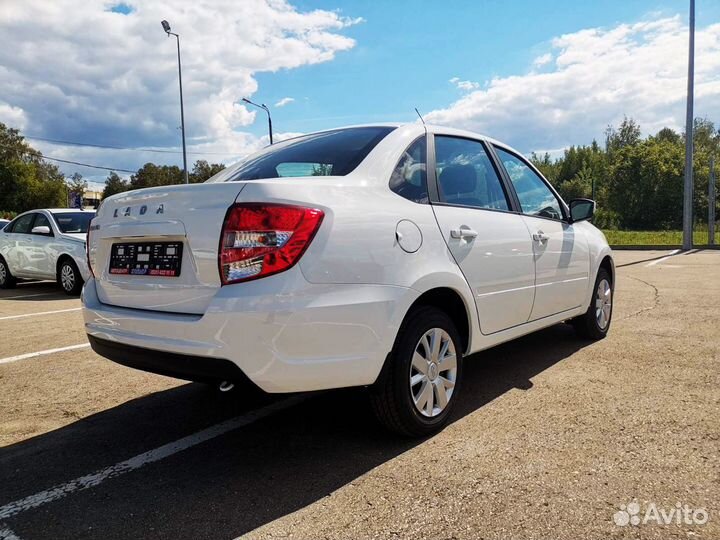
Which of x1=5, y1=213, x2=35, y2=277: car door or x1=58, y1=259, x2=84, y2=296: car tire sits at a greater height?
x1=5, y1=213, x2=35, y2=277: car door

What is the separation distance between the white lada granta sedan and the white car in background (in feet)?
24.0

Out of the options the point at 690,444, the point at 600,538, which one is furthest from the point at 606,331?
the point at 600,538

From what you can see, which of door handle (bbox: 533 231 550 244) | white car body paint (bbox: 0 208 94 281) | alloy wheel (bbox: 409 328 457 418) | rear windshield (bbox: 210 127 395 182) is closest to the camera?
alloy wheel (bbox: 409 328 457 418)

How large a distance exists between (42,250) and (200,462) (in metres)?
9.17

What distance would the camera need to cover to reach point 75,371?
4512 mm

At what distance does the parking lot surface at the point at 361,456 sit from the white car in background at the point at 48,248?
5637 mm

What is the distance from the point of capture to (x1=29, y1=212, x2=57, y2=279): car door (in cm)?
1017

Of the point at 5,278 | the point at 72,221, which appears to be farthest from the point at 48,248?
the point at 5,278

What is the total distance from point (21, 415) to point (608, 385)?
3834 millimetres

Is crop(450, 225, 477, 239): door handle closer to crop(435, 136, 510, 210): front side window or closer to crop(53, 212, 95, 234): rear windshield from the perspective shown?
crop(435, 136, 510, 210): front side window

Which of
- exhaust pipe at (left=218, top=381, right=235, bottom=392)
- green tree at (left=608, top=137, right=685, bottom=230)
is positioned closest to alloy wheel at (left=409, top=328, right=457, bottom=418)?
exhaust pipe at (left=218, top=381, right=235, bottom=392)

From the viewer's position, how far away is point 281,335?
2.34m

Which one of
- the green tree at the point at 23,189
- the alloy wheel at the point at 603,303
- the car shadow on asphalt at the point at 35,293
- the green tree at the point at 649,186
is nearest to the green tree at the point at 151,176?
the green tree at the point at 23,189

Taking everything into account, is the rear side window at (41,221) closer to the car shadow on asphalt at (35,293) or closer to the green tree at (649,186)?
the car shadow on asphalt at (35,293)
